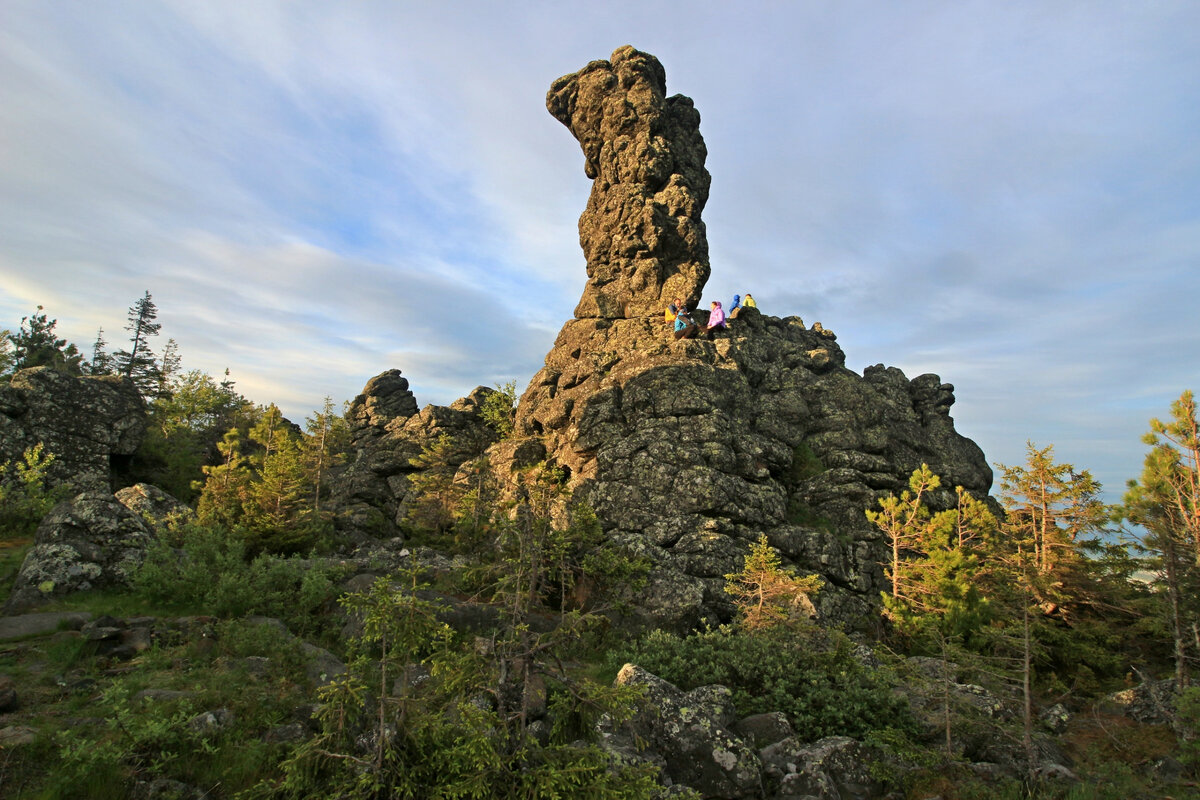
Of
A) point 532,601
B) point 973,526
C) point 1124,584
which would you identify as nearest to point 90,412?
point 532,601

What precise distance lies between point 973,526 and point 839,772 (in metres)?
18.7

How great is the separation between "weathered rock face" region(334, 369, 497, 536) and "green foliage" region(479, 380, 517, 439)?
1.08 meters

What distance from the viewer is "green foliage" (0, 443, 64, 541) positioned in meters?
19.5

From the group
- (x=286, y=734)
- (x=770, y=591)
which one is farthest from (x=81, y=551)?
(x=770, y=591)

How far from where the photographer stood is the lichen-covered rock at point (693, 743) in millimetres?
9898

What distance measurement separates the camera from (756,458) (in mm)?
28469

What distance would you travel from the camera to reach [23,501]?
65.0 ft

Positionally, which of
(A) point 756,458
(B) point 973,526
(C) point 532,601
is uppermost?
(A) point 756,458

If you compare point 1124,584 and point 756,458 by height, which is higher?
point 756,458

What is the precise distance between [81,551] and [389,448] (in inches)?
1065

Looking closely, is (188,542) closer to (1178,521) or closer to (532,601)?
(532,601)

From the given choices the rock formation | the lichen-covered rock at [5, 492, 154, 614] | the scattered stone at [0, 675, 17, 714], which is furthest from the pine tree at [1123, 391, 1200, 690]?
the lichen-covered rock at [5, 492, 154, 614]

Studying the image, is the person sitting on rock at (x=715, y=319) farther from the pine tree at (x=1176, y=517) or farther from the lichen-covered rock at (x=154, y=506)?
the lichen-covered rock at (x=154, y=506)

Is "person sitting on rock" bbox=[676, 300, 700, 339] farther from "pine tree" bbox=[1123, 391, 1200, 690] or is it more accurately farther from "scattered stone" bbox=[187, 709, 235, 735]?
"scattered stone" bbox=[187, 709, 235, 735]
